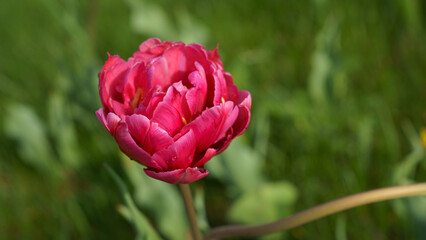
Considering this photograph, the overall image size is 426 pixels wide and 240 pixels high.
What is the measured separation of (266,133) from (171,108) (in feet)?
2.30

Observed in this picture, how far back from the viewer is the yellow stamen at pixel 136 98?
1.62 ft

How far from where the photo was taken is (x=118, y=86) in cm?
50

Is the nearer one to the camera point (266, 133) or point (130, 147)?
point (130, 147)

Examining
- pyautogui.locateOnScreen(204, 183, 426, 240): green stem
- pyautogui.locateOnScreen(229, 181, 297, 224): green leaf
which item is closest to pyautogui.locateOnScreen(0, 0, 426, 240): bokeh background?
pyautogui.locateOnScreen(229, 181, 297, 224): green leaf

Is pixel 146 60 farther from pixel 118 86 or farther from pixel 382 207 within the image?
pixel 382 207

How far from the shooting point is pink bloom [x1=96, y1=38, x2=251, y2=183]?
445mm

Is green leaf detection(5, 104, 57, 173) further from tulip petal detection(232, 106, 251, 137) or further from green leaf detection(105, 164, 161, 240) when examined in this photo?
tulip petal detection(232, 106, 251, 137)

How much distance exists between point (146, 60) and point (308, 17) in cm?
128

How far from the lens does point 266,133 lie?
3.71 feet

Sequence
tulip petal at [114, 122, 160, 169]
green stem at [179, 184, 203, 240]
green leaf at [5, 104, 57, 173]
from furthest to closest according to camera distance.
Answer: green leaf at [5, 104, 57, 173], green stem at [179, 184, 203, 240], tulip petal at [114, 122, 160, 169]

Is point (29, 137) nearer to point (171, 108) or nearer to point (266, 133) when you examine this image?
point (266, 133)

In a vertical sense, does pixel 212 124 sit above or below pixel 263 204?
above

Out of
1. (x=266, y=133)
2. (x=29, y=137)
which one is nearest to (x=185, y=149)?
(x=266, y=133)

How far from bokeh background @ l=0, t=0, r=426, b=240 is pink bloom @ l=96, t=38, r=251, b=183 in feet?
0.64
